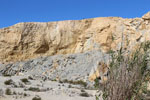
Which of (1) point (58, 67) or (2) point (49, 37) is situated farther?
(2) point (49, 37)

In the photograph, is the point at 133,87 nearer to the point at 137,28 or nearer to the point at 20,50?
the point at 137,28

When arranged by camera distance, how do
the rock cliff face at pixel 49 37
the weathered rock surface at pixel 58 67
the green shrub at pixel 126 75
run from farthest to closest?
the rock cliff face at pixel 49 37, the weathered rock surface at pixel 58 67, the green shrub at pixel 126 75

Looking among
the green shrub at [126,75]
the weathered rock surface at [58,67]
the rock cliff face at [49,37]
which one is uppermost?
the rock cliff face at [49,37]

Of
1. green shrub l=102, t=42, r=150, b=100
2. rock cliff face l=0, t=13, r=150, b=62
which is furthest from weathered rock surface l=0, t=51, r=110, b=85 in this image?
green shrub l=102, t=42, r=150, b=100

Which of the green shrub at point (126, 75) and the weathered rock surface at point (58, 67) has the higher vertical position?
the weathered rock surface at point (58, 67)

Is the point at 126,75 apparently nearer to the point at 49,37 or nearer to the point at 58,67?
the point at 58,67

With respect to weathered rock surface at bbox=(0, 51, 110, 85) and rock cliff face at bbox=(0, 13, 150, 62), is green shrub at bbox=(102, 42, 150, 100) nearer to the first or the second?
weathered rock surface at bbox=(0, 51, 110, 85)

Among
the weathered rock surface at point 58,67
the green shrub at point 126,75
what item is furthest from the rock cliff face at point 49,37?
the green shrub at point 126,75

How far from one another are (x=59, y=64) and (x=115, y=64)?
938 inches

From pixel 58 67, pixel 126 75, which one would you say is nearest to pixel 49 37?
pixel 58 67

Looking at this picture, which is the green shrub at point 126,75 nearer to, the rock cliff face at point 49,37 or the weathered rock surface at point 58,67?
the weathered rock surface at point 58,67

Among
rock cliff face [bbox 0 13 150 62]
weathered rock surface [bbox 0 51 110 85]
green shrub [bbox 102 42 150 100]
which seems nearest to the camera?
green shrub [bbox 102 42 150 100]

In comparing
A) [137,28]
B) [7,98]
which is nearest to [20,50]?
[137,28]

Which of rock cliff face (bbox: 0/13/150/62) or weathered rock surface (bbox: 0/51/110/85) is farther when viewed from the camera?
rock cliff face (bbox: 0/13/150/62)
